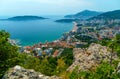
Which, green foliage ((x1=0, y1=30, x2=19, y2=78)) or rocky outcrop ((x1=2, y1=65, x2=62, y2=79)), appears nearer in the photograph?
rocky outcrop ((x1=2, y1=65, x2=62, y2=79))

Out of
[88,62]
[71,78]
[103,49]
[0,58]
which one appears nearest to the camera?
[71,78]

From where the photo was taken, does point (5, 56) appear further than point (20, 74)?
Yes

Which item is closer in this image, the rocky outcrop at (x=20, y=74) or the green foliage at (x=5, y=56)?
Answer: the rocky outcrop at (x=20, y=74)

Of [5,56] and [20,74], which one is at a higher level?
[20,74]

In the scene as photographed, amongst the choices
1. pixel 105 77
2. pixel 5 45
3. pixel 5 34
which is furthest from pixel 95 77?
pixel 5 34

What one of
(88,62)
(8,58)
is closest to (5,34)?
(8,58)

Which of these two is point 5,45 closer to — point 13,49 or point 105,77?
point 13,49

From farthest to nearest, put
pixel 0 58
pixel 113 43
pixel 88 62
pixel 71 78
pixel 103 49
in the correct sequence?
1. pixel 103 49
2. pixel 113 43
3. pixel 88 62
4. pixel 0 58
5. pixel 71 78

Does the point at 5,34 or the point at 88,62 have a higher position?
the point at 5,34

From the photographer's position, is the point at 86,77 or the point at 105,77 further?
the point at 86,77
